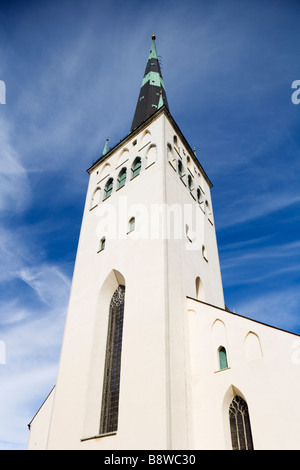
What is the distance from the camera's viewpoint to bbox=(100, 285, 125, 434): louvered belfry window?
10594 mm

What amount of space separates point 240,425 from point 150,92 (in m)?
24.0

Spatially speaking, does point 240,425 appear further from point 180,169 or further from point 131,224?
point 180,169

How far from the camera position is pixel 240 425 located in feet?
29.7

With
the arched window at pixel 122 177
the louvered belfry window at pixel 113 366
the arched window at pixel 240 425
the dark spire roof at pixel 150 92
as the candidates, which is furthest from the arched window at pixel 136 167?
the arched window at pixel 240 425

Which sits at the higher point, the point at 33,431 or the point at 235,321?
the point at 235,321

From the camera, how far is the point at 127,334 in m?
11.1

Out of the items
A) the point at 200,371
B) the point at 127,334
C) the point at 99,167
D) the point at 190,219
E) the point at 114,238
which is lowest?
the point at 200,371

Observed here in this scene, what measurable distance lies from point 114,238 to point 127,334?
4.90 meters

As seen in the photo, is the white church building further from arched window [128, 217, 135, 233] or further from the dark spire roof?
the dark spire roof

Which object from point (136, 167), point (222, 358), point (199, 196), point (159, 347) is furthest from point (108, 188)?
point (222, 358)

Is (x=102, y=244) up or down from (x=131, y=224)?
down

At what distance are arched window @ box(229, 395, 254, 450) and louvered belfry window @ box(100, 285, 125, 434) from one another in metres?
3.53
